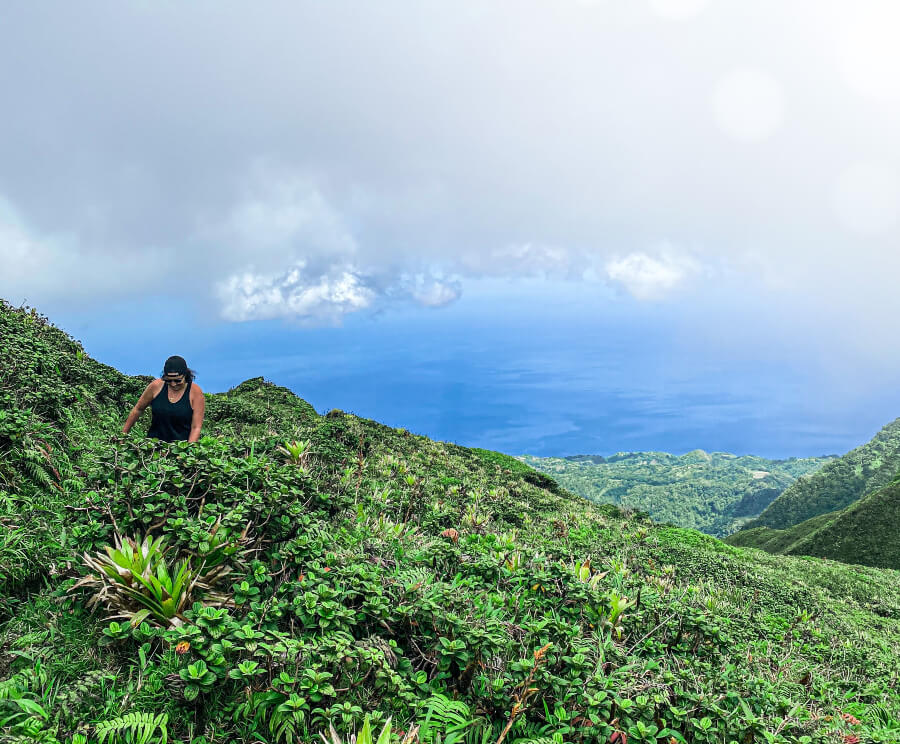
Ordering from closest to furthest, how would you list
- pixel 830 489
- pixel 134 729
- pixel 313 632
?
pixel 134 729, pixel 313 632, pixel 830 489

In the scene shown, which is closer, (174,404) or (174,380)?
(174,380)

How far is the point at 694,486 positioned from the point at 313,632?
152278 millimetres

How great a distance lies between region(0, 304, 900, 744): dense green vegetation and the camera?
132 inches

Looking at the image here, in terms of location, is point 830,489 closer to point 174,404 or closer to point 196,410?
point 196,410

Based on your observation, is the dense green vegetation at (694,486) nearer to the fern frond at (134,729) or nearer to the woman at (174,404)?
the woman at (174,404)

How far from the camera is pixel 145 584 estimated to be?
155 inches

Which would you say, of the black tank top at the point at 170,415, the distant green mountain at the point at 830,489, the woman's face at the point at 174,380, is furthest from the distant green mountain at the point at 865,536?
the distant green mountain at the point at 830,489

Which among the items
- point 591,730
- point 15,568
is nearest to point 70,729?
point 15,568

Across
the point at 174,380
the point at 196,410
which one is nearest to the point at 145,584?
the point at 196,410

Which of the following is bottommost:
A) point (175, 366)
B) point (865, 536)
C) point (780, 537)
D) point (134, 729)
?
point (780, 537)

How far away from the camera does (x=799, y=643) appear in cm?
799

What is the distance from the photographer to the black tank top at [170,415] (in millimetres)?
7016

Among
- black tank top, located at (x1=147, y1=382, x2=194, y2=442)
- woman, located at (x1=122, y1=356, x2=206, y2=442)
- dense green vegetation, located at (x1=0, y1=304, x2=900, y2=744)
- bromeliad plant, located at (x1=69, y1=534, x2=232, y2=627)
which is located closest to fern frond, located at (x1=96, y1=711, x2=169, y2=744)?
dense green vegetation, located at (x1=0, y1=304, x2=900, y2=744)

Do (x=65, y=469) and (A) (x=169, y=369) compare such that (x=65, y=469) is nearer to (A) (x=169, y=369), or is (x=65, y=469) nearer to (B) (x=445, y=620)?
(A) (x=169, y=369)
